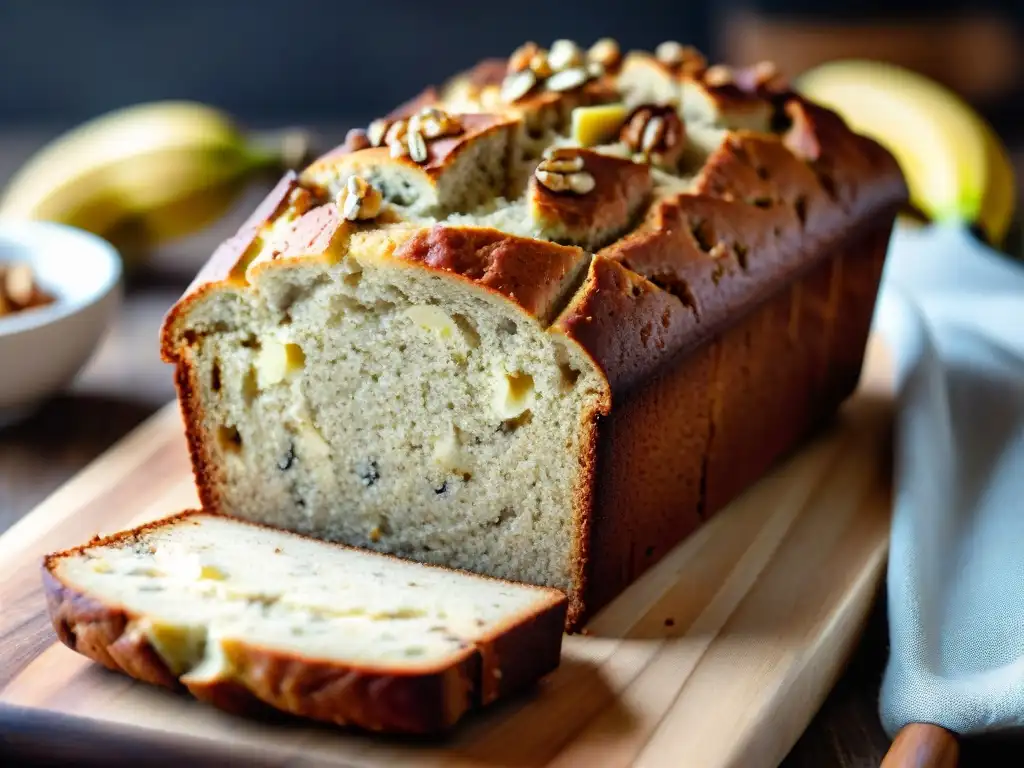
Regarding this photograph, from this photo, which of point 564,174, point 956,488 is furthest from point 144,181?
point 956,488

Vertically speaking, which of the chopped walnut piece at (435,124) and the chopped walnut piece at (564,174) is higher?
the chopped walnut piece at (435,124)

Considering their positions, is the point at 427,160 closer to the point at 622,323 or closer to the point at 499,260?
the point at 499,260

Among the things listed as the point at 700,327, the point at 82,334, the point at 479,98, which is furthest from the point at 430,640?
the point at 82,334

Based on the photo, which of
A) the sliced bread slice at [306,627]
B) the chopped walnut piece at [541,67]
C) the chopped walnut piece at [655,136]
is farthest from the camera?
the chopped walnut piece at [541,67]

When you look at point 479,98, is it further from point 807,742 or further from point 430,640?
point 807,742

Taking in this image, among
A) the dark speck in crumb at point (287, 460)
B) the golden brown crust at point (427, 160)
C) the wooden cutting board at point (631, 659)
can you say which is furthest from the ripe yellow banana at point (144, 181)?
the dark speck in crumb at point (287, 460)

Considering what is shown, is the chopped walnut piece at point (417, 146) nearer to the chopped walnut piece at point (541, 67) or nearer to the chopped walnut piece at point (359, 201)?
the chopped walnut piece at point (359, 201)
